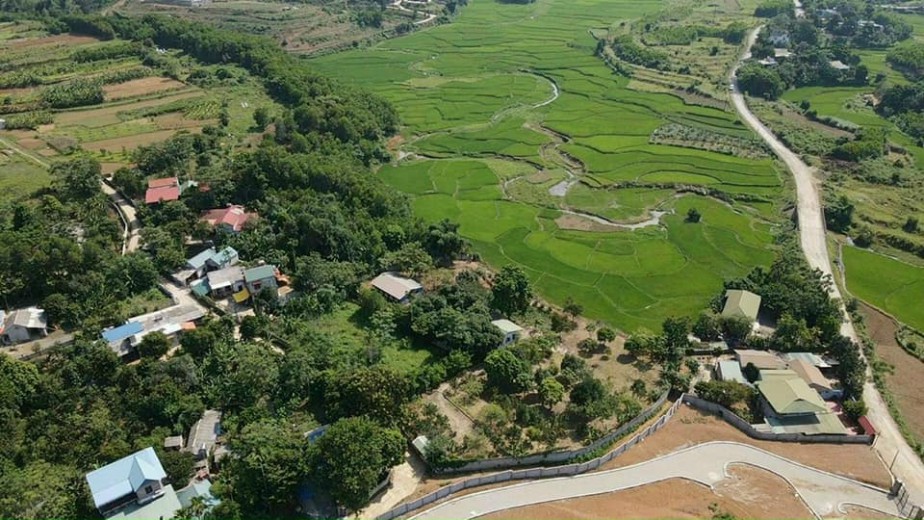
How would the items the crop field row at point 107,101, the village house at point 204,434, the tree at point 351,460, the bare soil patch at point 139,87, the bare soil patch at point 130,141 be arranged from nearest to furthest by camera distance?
the tree at point 351,460 → the village house at point 204,434 → the bare soil patch at point 130,141 → the crop field row at point 107,101 → the bare soil patch at point 139,87

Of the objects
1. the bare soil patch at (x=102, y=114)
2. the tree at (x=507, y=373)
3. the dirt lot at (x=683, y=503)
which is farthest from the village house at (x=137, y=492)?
the bare soil patch at (x=102, y=114)

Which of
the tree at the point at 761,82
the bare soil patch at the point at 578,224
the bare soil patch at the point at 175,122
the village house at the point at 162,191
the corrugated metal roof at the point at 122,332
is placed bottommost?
the bare soil patch at the point at 578,224

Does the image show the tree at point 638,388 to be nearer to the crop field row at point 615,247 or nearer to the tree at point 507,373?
the tree at point 507,373

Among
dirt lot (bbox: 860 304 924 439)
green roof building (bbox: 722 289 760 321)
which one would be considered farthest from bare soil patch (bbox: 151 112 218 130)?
dirt lot (bbox: 860 304 924 439)

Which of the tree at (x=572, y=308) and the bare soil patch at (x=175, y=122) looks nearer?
the tree at (x=572, y=308)

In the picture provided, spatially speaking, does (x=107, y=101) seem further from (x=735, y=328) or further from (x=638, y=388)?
(x=735, y=328)

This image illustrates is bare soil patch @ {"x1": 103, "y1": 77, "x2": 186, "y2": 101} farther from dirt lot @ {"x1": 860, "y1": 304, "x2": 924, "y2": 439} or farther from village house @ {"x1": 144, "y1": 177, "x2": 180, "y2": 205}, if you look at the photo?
dirt lot @ {"x1": 860, "y1": 304, "x2": 924, "y2": 439}
